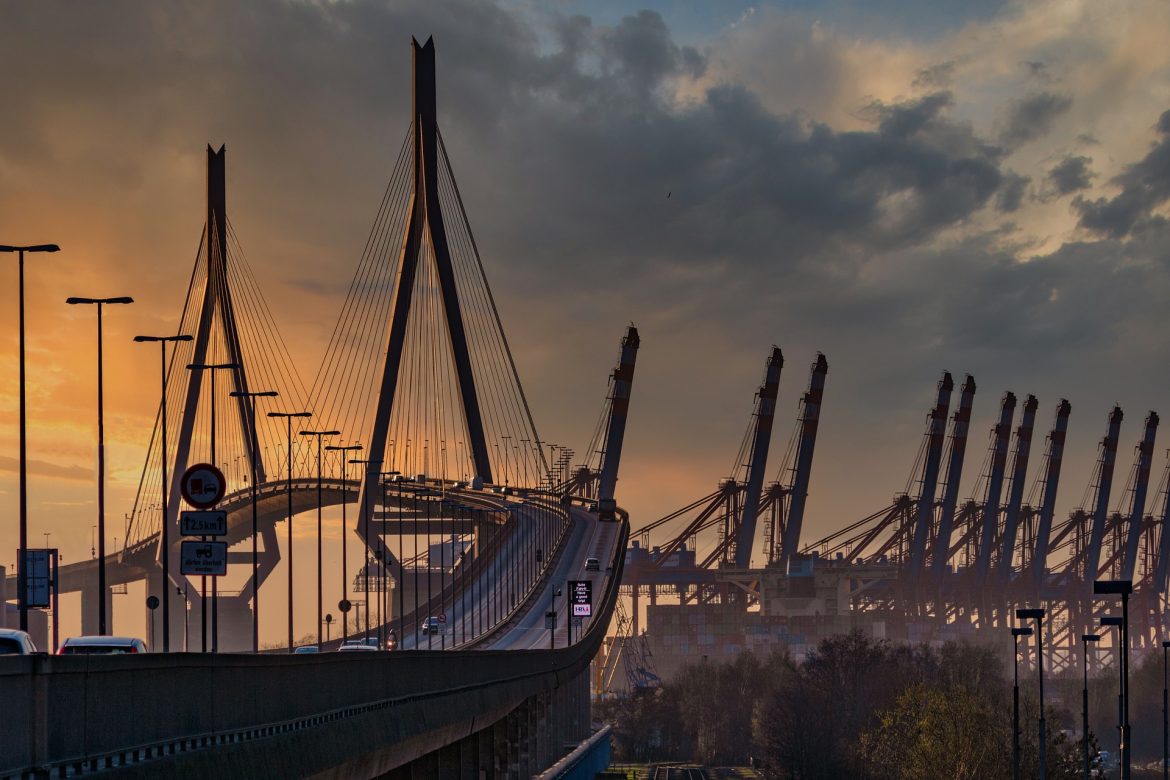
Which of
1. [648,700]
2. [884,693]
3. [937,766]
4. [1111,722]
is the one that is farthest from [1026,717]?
[1111,722]

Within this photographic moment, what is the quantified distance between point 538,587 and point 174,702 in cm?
11724

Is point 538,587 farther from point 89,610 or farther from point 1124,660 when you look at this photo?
point 1124,660

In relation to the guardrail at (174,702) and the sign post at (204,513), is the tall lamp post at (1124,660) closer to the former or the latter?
the guardrail at (174,702)

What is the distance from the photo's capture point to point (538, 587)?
136 m

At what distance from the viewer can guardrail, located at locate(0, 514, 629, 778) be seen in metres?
15.1

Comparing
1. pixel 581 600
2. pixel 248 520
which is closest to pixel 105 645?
pixel 581 600

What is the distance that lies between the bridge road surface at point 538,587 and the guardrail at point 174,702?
7279 centimetres

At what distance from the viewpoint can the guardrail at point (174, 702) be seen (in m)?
15.1

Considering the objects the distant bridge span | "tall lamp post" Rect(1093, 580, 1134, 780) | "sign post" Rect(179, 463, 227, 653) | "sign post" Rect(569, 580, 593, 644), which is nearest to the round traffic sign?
"sign post" Rect(179, 463, 227, 653)

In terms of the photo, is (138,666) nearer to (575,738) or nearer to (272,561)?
(575,738)

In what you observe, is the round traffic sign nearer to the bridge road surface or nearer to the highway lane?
the highway lane

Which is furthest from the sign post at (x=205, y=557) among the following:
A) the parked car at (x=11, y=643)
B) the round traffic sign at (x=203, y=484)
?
the parked car at (x=11, y=643)

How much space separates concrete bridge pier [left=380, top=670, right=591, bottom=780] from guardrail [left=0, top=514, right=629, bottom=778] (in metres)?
7.15

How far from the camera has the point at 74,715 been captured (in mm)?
15852
